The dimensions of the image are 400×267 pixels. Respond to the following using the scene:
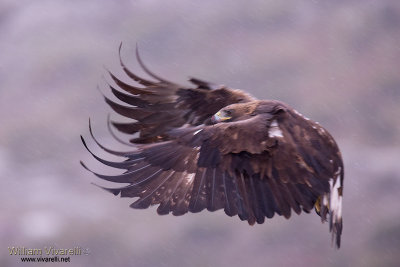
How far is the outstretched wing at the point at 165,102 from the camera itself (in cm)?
566

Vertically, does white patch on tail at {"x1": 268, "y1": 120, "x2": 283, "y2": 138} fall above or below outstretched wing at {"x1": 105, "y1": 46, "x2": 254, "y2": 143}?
below

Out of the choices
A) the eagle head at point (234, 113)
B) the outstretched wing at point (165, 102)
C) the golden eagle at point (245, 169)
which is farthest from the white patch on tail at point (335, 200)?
the outstretched wing at point (165, 102)

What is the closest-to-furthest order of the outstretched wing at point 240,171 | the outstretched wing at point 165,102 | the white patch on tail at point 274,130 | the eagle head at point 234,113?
the outstretched wing at point 240,171
the white patch on tail at point 274,130
the eagle head at point 234,113
the outstretched wing at point 165,102

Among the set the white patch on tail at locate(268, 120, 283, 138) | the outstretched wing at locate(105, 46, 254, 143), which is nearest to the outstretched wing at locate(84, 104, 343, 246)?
the white patch on tail at locate(268, 120, 283, 138)

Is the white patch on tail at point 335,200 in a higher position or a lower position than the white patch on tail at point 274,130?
lower

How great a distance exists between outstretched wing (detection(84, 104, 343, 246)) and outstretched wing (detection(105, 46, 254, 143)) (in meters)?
0.71

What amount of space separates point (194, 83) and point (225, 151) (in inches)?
64.1

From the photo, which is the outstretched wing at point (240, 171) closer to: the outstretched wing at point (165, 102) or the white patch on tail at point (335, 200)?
the white patch on tail at point (335, 200)

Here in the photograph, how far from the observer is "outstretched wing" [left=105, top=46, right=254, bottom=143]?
5.66 m

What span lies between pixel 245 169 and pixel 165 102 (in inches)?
58.8

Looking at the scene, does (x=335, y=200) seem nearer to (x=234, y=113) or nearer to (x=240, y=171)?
(x=240, y=171)

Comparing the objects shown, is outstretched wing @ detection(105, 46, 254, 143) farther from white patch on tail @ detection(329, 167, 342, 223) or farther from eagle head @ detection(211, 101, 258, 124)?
white patch on tail @ detection(329, 167, 342, 223)

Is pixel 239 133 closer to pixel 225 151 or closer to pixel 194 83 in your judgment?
pixel 225 151

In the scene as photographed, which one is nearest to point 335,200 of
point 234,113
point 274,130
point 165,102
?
point 274,130
